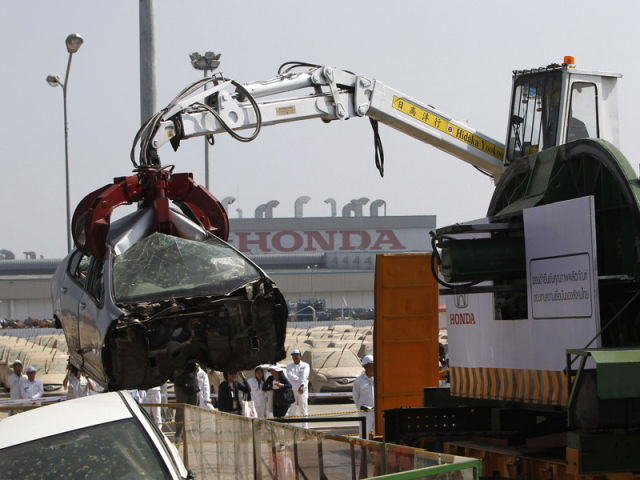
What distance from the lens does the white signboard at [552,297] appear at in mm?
7262

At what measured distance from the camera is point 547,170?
8.88m

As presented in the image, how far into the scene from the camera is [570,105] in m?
9.85

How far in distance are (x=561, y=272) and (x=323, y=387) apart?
→ 734 inches

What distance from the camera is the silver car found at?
358 inches

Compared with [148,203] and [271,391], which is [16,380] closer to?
[271,391]

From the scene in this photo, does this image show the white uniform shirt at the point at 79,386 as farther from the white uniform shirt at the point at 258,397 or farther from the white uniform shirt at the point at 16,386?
the white uniform shirt at the point at 258,397

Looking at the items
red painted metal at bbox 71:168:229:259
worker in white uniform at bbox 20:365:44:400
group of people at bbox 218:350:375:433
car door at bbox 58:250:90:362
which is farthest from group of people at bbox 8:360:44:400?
red painted metal at bbox 71:168:229:259

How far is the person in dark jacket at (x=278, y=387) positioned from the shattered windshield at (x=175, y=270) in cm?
869

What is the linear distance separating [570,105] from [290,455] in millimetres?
4810

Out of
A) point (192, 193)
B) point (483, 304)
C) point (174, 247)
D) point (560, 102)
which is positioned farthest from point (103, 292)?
point (560, 102)

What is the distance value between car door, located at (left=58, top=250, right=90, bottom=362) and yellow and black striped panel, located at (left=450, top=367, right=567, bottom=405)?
4.07 m

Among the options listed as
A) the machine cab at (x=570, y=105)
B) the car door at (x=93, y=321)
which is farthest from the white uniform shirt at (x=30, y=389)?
the machine cab at (x=570, y=105)

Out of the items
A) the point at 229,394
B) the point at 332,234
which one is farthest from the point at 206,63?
the point at 332,234

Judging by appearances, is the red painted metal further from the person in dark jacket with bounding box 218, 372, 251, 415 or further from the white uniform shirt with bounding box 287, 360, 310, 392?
the white uniform shirt with bounding box 287, 360, 310, 392
